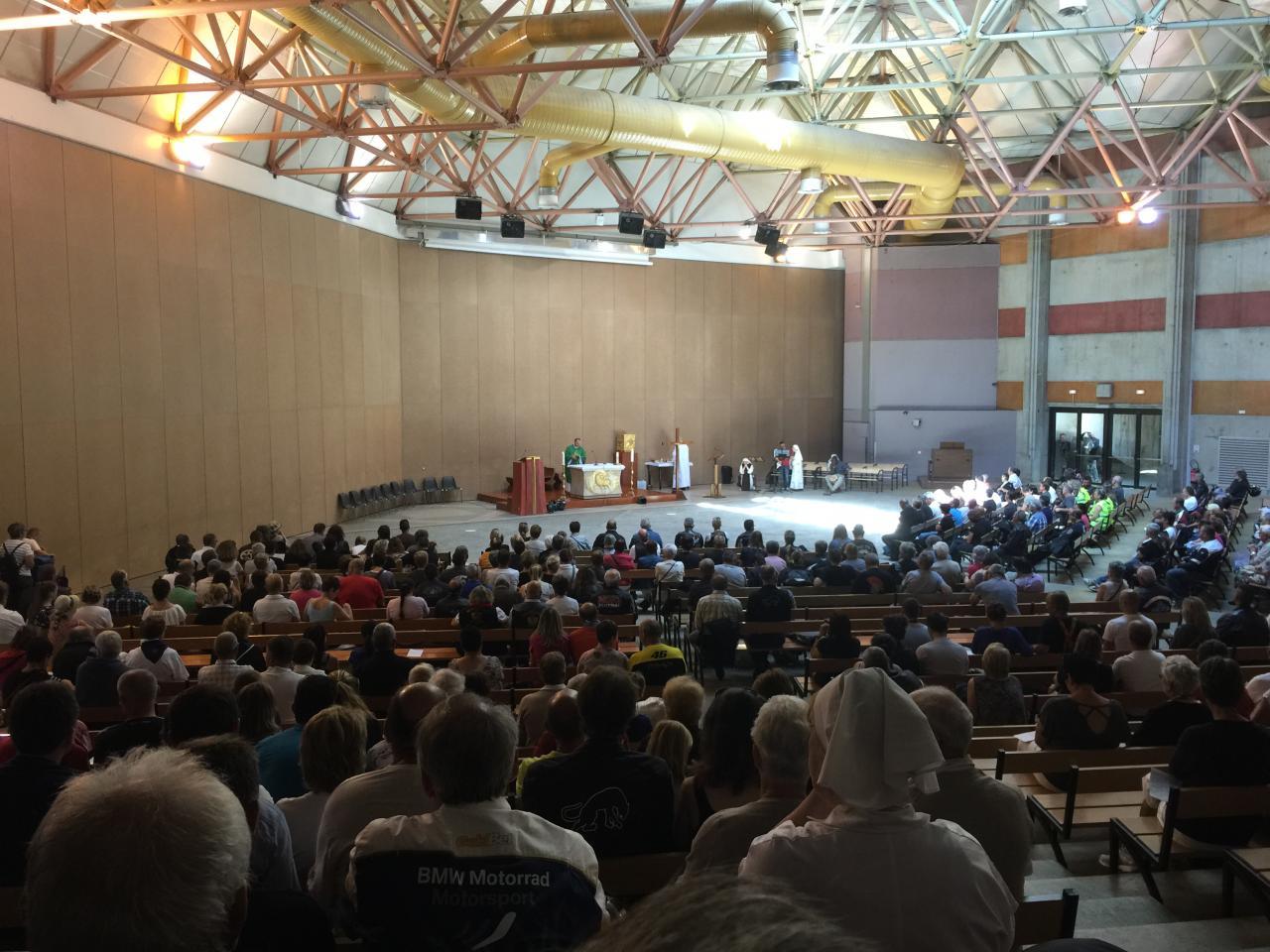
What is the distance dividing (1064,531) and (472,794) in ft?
49.3

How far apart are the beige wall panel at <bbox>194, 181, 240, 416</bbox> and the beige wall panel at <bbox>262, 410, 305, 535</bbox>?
135 centimetres

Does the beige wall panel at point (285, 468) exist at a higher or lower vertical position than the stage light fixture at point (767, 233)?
lower

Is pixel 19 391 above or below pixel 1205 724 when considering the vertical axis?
above

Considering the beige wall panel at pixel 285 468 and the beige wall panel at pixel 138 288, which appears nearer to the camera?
the beige wall panel at pixel 138 288

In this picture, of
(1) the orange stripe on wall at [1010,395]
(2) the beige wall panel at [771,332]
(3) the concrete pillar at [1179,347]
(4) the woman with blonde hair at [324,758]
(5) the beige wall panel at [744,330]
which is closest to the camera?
(4) the woman with blonde hair at [324,758]

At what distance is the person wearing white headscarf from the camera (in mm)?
2074

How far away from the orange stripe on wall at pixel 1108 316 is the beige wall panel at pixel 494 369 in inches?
558

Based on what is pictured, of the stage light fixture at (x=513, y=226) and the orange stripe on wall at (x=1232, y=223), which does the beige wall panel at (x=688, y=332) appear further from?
the orange stripe on wall at (x=1232, y=223)

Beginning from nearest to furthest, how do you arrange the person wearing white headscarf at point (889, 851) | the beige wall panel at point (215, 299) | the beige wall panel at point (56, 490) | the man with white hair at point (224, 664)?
1. the person wearing white headscarf at point (889, 851)
2. the man with white hair at point (224, 664)
3. the beige wall panel at point (56, 490)
4. the beige wall panel at point (215, 299)

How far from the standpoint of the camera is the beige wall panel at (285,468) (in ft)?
58.8

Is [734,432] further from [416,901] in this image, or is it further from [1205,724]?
[416,901]

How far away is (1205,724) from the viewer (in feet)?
14.7

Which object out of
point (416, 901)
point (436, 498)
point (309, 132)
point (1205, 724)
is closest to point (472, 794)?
point (416, 901)

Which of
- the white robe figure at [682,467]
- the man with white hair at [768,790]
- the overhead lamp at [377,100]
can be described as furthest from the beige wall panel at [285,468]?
the man with white hair at [768,790]
